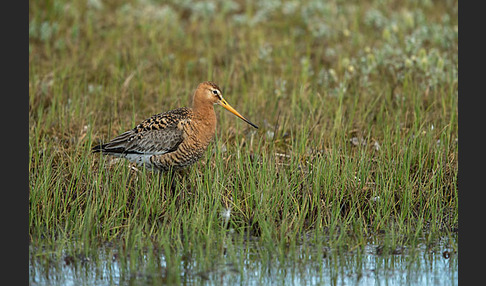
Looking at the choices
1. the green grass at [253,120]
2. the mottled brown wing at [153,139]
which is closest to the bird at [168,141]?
the mottled brown wing at [153,139]

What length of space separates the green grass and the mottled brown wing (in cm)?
15

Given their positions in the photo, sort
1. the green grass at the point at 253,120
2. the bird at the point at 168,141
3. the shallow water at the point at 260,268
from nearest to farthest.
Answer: the shallow water at the point at 260,268
the green grass at the point at 253,120
the bird at the point at 168,141

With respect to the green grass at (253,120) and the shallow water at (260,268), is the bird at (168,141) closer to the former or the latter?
the green grass at (253,120)

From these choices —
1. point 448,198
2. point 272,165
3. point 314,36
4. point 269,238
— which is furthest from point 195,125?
point 314,36

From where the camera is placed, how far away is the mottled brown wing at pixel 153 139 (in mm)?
6922

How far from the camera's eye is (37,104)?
344 inches

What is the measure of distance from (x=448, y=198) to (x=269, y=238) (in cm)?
211

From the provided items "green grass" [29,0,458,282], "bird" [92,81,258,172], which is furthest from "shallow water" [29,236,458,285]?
"bird" [92,81,258,172]

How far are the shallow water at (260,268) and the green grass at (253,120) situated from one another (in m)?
0.12

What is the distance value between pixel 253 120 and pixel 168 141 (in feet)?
5.67

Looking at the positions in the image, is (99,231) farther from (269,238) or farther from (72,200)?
(269,238)

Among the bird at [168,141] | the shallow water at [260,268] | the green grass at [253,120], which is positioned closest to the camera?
the shallow water at [260,268]

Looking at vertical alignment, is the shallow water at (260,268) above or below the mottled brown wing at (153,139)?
below

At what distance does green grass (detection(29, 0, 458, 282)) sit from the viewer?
233 inches
